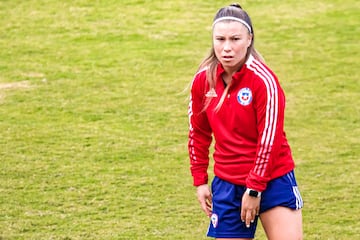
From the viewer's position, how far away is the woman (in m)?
5.63

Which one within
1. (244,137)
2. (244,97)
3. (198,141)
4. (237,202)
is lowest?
(237,202)

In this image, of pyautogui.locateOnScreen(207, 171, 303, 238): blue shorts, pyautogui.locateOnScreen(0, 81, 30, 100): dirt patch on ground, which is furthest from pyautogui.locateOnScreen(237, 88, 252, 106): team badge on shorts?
pyautogui.locateOnScreen(0, 81, 30, 100): dirt patch on ground

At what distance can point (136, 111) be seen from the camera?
11719 mm

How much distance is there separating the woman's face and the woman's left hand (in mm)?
756

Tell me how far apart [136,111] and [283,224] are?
6.10 metres

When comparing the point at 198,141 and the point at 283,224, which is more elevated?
the point at 198,141

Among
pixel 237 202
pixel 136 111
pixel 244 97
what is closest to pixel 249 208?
pixel 237 202

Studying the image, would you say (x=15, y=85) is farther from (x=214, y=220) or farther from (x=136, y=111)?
(x=214, y=220)

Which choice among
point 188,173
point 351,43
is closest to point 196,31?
point 351,43

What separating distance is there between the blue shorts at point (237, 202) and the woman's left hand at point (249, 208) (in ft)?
0.22

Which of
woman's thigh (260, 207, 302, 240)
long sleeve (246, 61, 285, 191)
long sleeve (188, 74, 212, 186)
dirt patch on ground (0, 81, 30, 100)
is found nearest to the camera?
long sleeve (246, 61, 285, 191)

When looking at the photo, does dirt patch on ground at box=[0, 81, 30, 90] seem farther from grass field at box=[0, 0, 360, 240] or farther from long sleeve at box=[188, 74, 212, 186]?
long sleeve at box=[188, 74, 212, 186]

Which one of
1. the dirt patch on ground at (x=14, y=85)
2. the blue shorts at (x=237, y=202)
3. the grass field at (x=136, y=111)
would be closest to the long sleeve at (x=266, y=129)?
the blue shorts at (x=237, y=202)

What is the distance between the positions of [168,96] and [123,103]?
634mm
